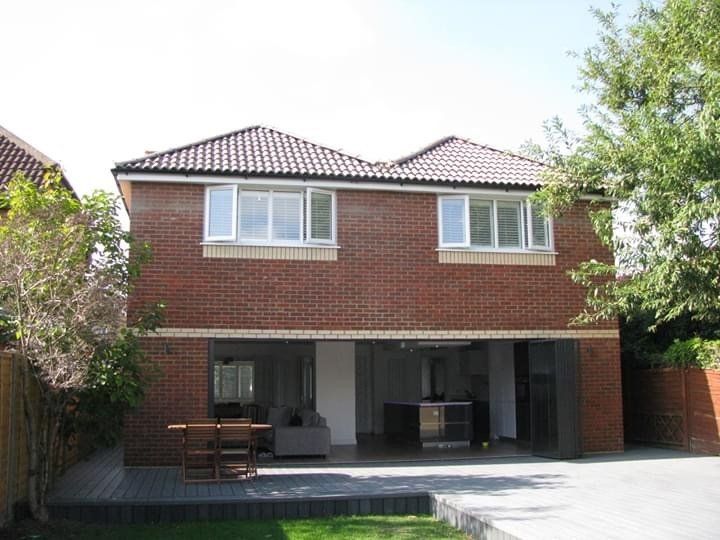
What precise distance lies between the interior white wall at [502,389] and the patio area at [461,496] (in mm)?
5369

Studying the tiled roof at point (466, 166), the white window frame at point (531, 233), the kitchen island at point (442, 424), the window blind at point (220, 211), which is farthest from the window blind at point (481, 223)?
the window blind at point (220, 211)

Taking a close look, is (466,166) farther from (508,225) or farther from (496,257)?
(496,257)

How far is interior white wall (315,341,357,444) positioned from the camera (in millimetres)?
19109

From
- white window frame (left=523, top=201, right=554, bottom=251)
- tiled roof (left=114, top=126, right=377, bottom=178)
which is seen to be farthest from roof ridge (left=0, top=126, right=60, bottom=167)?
white window frame (left=523, top=201, right=554, bottom=251)

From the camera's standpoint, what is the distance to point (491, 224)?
16172 mm

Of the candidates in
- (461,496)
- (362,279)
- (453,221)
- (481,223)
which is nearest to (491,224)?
(481,223)

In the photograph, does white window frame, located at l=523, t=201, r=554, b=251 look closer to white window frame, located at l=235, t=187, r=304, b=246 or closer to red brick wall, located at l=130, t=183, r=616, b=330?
red brick wall, located at l=130, t=183, r=616, b=330

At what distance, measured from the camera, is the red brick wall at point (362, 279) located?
1474 cm

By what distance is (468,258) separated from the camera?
52.3 feet

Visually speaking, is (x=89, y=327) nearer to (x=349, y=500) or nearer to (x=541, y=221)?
(x=349, y=500)

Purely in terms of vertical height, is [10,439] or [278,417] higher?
[10,439]

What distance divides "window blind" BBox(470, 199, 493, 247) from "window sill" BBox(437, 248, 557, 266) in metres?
0.24

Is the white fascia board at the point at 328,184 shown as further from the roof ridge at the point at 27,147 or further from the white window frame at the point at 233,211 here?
the roof ridge at the point at 27,147

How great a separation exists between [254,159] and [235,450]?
559 cm
